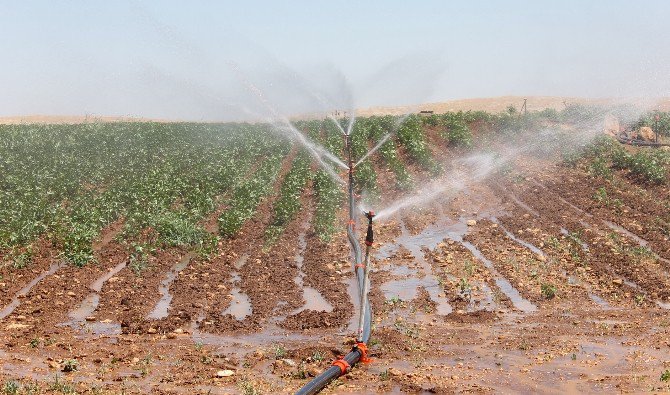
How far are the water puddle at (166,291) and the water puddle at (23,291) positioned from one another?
257 cm

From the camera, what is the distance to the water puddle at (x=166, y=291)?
12414 mm

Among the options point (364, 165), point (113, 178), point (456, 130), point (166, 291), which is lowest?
point (166, 291)

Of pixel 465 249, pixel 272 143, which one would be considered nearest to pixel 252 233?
pixel 465 249

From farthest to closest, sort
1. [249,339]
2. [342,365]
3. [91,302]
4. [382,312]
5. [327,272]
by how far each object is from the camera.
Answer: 1. [327,272]
2. [91,302]
3. [382,312]
4. [249,339]
5. [342,365]

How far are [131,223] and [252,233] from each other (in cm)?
349

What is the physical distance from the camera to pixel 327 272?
603 inches

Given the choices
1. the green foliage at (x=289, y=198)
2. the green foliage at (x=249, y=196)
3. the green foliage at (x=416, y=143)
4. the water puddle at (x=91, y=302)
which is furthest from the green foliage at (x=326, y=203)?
the water puddle at (x=91, y=302)

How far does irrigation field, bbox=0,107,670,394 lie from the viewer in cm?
922

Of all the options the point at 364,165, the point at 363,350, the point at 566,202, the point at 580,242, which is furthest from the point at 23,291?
the point at 566,202

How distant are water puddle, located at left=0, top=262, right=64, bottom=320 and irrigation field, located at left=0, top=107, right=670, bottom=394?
68 mm

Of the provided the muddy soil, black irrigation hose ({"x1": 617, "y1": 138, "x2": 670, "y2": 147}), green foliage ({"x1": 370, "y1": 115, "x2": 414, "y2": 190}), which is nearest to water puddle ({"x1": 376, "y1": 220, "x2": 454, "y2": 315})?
the muddy soil

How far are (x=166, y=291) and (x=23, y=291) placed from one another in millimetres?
2912

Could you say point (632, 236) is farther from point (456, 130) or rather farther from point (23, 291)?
point (456, 130)

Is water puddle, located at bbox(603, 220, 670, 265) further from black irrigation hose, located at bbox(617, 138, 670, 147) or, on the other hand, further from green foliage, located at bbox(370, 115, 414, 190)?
black irrigation hose, located at bbox(617, 138, 670, 147)
